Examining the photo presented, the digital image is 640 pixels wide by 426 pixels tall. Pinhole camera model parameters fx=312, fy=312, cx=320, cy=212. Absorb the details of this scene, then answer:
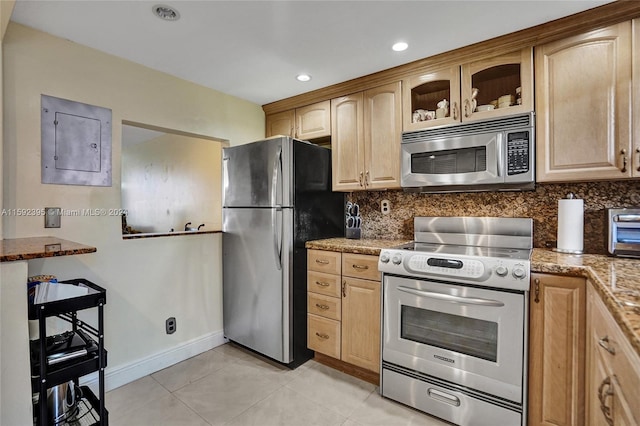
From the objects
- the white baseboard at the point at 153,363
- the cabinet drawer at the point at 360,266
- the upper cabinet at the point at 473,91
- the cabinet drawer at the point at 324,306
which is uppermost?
the upper cabinet at the point at 473,91

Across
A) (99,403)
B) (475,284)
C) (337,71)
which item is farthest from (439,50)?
(99,403)

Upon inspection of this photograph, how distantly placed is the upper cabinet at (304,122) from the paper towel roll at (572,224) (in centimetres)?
183

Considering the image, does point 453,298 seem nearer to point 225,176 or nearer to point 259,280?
point 259,280

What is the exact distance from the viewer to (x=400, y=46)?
209 centimetres

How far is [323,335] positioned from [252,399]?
0.68m

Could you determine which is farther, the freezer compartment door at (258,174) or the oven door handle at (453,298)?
the freezer compartment door at (258,174)

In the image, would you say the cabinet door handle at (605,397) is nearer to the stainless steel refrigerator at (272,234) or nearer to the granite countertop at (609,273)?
the granite countertop at (609,273)

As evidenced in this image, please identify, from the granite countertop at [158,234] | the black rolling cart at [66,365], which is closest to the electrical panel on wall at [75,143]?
the granite countertop at [158,234]

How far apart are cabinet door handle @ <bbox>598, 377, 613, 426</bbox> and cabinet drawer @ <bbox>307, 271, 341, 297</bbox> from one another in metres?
1.54

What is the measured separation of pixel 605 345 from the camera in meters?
1.09

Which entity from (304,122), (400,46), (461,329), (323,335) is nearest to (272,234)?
(323,335)

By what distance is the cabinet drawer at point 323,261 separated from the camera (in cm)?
239

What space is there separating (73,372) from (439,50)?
2.83m

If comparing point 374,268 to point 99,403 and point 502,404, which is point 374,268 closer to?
point 502,404
